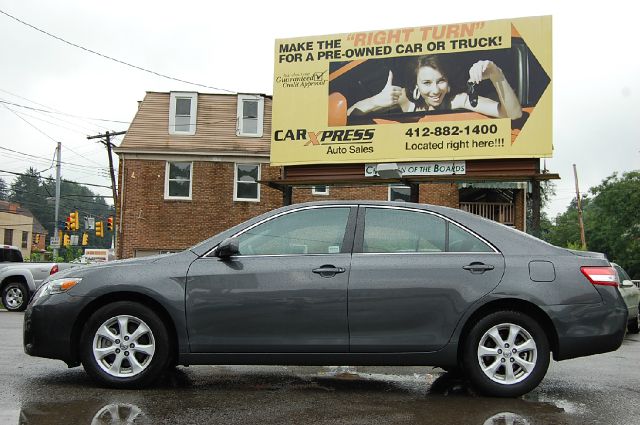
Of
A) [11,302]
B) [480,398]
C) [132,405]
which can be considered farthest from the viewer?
[11,302]

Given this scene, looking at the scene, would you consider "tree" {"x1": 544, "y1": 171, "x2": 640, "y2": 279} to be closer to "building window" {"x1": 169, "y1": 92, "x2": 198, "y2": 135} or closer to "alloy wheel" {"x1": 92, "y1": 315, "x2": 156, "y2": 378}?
"building window" {"x1": 169, "y1": 92, "x2": 198, "y2": 135}

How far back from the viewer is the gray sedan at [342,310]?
513 cm

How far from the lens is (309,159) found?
1897cm

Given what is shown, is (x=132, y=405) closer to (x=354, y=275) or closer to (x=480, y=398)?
(x=354, y=275)

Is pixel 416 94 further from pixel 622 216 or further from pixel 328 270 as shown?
pixel 622 216

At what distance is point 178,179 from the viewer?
26.4 metres

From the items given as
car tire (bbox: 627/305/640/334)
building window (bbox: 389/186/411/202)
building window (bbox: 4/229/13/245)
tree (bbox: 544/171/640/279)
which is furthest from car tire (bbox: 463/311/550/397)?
building window (bbox: 4/229/13/245)

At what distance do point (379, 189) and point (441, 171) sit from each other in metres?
8.44

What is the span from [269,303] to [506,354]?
73.9 inches

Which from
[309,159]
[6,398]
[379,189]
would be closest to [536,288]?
[6,398]

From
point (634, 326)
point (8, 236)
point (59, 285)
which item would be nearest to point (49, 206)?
point (8, 236)

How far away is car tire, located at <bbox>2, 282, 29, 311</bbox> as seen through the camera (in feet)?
50.6

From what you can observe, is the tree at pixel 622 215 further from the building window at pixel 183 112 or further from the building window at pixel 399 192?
the building window at pixel 183 112

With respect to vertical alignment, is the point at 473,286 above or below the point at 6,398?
above
